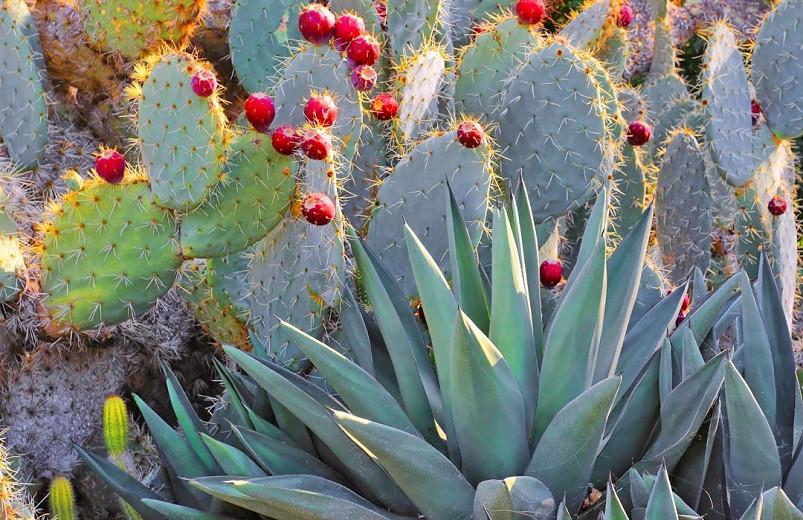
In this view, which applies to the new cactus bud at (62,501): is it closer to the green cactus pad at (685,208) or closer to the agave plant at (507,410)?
the agave plant at (507,410)

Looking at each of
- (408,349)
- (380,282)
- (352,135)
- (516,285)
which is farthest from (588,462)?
(352,135)

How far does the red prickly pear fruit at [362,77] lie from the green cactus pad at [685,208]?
1.60m

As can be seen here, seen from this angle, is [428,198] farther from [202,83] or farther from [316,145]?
[202,83]

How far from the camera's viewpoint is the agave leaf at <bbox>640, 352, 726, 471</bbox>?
5.75 feet

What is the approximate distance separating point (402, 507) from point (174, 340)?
5.06 feet

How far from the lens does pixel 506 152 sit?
2.95 meters

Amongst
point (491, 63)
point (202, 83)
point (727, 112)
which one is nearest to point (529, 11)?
point (491, 63)

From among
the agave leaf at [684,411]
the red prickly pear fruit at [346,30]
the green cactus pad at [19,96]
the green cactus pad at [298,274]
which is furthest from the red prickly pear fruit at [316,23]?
the green cactus pad at [19,96]

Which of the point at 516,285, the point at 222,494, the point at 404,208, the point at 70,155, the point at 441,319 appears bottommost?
the point at 70,155

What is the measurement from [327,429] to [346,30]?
1.16 metres

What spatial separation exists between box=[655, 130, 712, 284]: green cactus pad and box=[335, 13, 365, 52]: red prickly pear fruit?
5.36 feet

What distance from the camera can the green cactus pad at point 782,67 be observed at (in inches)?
147

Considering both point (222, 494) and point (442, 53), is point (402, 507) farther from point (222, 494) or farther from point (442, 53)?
point (442, 53)

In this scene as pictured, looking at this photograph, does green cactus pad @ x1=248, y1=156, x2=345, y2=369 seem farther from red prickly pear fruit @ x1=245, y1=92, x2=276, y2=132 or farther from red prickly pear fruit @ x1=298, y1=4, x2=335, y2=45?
red prickly pear fruit @ x1=298, y1=4, x2=335, y2=45
